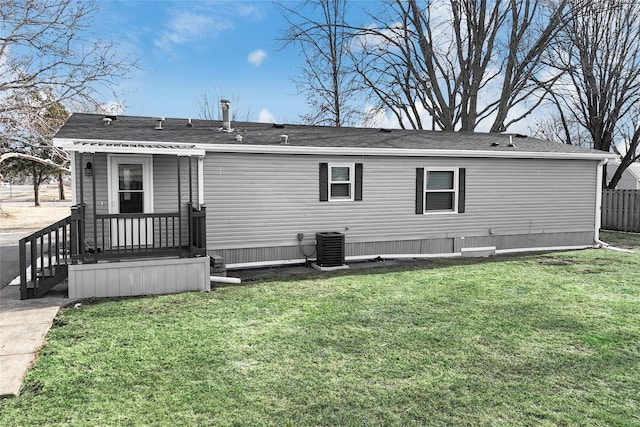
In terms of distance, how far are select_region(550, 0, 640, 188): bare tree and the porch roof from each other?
1756cm

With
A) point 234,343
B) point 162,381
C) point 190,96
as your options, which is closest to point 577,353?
point 234,343

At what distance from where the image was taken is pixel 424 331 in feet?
16.9

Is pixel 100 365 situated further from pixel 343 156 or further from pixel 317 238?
pixel 343 156

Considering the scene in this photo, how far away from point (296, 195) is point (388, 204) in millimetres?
2262

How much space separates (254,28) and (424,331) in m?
17.7

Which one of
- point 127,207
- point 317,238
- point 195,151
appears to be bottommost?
point 317,238

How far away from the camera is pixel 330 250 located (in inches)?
362

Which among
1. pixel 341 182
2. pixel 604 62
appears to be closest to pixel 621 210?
pixel 604 62

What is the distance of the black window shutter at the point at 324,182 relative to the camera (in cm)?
961

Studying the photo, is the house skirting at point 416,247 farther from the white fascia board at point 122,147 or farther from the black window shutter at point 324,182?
the white fascia board at point 122,147

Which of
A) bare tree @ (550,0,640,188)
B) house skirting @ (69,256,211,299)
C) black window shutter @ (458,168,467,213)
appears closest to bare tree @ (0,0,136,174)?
house skirting @ (69,256,211,299)

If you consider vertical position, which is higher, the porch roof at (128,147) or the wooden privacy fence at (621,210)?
the porch roof at (128,147)

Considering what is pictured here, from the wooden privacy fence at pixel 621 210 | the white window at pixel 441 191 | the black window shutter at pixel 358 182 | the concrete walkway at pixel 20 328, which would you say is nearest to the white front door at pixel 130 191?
the concrete walkway at pixel 20 328

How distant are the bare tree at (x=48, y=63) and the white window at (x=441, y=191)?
535 inches
